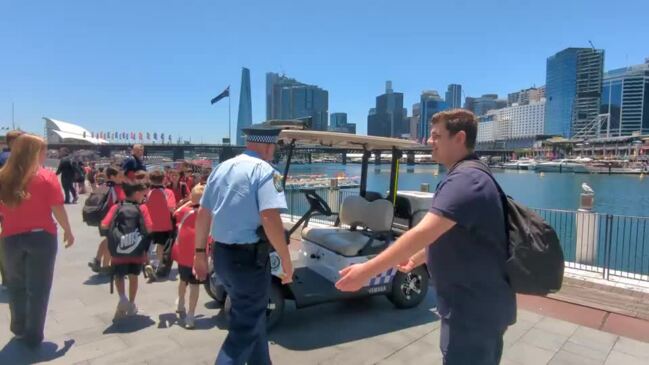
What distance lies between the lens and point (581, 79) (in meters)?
175

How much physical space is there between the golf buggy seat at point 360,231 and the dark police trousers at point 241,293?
6.23ft

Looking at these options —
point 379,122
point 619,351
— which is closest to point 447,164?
point 619,351

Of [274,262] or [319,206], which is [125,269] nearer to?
[274,262]

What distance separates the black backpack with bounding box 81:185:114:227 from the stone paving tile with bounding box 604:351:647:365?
5963 millimetres

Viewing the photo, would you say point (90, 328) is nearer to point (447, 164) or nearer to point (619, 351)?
point (447, 164)

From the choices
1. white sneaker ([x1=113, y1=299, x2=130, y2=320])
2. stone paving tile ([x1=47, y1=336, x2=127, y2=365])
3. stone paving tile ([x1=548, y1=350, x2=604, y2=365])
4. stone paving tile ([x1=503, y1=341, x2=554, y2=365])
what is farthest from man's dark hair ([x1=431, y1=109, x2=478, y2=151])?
white sneaker ([x1=113, y1=299, x2=130, y2=320])

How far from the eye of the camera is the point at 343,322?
4.39m

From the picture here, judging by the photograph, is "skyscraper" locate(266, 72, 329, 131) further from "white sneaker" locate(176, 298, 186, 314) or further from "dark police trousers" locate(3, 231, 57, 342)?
"dark police trousers" locate(3, 231, 57, 342)

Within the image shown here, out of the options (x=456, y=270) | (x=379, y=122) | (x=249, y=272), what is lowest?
(x=249, y=272)

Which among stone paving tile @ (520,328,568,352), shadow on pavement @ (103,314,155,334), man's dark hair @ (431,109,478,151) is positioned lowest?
stone paving tile @ (520,328,568,352)

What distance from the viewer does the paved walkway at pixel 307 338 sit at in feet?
11.6

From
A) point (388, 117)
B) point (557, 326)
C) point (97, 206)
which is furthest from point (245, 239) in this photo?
point (388, 117)

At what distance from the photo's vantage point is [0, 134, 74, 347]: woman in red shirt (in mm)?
3311

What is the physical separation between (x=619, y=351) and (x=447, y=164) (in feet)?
10.6
